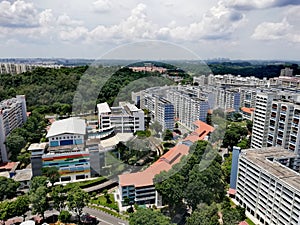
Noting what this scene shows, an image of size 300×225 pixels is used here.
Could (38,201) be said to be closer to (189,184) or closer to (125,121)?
(125,121)

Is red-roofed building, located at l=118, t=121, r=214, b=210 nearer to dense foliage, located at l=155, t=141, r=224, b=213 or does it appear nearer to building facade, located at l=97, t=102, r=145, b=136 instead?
dense foliage, located at l=155, t=141, r=224, b=213

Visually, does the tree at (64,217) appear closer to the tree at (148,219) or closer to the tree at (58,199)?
the tree at (58,199)

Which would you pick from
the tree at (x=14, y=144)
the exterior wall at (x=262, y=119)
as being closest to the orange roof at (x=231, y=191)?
the exterior wall at (x=262, y=119)

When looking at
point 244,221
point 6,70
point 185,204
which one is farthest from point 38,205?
point 6,70

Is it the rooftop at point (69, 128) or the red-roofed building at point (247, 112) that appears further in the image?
the red-roofed building at point (247, 112)

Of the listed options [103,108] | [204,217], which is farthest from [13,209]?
[103,108]

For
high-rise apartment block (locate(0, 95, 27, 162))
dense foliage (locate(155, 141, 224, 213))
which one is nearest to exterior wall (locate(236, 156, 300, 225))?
dense foliage (locate(155, 141, 224, 213))
